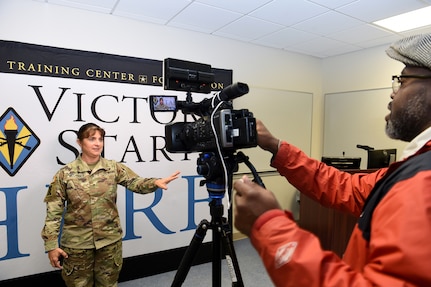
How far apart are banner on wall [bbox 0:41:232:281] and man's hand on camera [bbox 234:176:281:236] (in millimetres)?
1561

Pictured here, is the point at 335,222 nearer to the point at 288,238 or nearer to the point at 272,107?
the point at 272,107

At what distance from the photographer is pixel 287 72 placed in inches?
150

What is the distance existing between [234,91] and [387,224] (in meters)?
0.65

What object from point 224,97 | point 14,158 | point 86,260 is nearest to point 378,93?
point 224,97

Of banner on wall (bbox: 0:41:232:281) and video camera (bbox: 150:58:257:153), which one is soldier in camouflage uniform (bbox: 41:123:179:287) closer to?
banner on wall (bbox: 0:41:232:281)

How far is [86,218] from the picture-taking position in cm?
189

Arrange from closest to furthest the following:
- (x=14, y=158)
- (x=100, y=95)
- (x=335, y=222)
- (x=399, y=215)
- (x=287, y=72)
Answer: (x=399, y=215) < (x=14, y=158) < (x=100, y=95) < (x=335, y=222) < (x=287, y=72)

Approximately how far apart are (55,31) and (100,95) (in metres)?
0.63

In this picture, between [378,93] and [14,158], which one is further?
[378,93]

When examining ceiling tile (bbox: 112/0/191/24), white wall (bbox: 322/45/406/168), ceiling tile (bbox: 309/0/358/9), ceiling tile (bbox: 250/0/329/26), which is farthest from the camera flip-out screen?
white wall (bbox: 322/45/406/168)

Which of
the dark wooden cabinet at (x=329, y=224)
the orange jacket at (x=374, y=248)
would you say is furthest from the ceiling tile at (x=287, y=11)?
the orange jacket at (x=374, y=248)

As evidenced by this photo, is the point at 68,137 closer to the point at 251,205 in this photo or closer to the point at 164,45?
the point at 164,45

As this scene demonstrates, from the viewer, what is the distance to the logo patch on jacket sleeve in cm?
56

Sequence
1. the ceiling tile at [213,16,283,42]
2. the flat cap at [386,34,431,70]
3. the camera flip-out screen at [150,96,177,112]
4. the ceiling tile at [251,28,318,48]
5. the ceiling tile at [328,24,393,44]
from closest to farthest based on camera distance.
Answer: the flat cap at [386,34,431,70] → the camera flip-out screen at [150,96,177,112] → the ceiling tile at [213,16,283,42] → the ceiling tile at [328,24,393,44] → the ceiling tile at [251,28,318,48]
